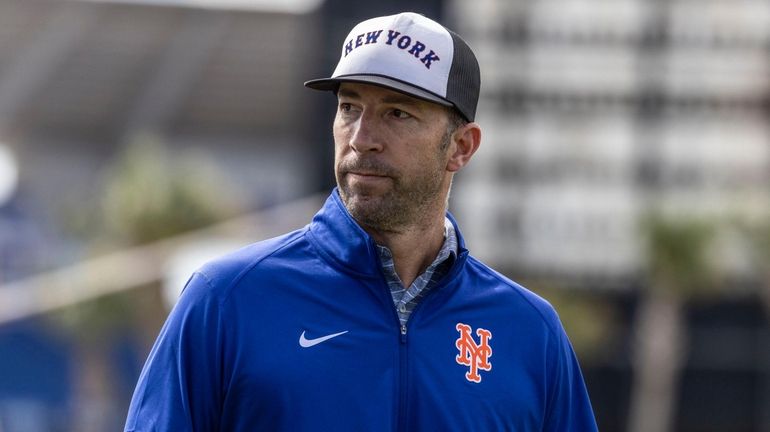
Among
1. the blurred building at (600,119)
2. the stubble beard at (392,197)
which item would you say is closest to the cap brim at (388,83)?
the stubble beard at (392,197)

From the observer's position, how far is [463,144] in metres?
3.65

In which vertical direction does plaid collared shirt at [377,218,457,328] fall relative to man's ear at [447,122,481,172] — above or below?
below

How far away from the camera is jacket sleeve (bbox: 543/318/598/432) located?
3.63 m

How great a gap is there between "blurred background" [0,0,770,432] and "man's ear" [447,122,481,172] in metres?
23.4

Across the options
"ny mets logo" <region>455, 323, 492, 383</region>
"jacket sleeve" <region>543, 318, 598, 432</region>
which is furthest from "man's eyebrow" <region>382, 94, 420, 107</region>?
"jacket sleeve" <region>543, 318, 598, 432</region>

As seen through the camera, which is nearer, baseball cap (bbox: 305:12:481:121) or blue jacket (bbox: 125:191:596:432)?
blue jacket (bbox: 125:191:596:432)

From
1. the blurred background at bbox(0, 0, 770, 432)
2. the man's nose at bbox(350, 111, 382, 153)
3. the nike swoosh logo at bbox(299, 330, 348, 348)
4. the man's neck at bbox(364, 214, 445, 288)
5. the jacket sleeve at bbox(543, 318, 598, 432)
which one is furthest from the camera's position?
the blurred background at bbox(0, 0, 770, 432)

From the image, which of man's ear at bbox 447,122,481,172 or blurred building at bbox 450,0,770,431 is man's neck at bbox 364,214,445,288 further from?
blurred building at bbox 450,0,770,431

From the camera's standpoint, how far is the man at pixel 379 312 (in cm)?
320

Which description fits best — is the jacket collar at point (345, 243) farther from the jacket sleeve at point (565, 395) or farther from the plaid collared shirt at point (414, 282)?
the jacket sleeve at point (565, 395)

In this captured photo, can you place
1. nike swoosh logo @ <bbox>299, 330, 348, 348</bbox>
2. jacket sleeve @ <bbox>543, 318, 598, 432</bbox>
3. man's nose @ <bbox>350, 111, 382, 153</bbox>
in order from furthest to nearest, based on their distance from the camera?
1. jacket sleeve @ <bbox>543, 318, 598, 432</bbox>
2. man's nose @ <bbox>350, 111, 382, 153</bbox>
3. nike swoosh logo @ <bbox>299, 330, 348, 348</bbox>

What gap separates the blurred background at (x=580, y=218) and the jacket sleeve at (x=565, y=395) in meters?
23.4

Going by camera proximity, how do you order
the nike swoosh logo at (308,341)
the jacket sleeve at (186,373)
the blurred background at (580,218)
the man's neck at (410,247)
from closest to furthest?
the jacket sleeve at (186,373) → the nike swoosh logo at (308,341) → the man's neck at (410,247) → the blurred background at (580,218)

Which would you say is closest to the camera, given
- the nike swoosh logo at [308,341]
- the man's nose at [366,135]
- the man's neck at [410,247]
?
the nike swoosh logo at [308,341]
